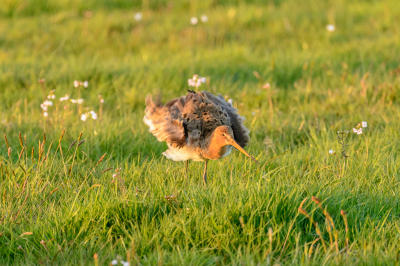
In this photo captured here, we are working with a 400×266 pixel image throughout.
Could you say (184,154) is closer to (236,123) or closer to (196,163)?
(196,163)

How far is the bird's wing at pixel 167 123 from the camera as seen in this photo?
4.50 metres

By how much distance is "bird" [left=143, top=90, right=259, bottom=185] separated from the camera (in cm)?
432

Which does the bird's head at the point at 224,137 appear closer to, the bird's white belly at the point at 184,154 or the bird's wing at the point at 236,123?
the bird's white belly at the point at 184,154

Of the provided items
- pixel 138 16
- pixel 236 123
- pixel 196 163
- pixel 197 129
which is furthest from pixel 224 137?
pixel 138 16

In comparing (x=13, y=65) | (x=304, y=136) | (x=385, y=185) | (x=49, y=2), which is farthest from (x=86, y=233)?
(x=49, y=2)

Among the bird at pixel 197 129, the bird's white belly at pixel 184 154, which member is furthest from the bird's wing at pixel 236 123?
the bird's white belly at pixel 184 154

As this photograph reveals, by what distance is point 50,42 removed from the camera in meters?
9.44

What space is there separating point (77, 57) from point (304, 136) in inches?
201

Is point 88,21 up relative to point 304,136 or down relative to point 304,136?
up

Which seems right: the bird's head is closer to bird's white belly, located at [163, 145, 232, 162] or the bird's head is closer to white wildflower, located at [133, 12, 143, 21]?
bird's white belly, located at [163, 145, 232, 162]

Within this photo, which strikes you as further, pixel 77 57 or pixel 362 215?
pixel 77 57

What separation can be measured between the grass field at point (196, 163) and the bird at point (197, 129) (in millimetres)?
222

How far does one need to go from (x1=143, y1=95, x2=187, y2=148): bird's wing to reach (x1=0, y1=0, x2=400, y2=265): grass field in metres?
0.29

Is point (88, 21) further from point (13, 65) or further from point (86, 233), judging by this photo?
point (86, 233)
